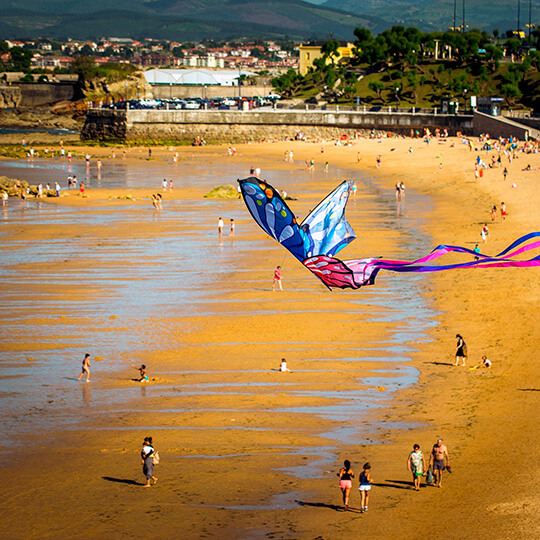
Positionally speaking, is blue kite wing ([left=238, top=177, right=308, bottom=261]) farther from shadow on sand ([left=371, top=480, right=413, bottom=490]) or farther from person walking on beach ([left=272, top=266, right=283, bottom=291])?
person walking on beach ([left=272, top=266, right=283, bottom=291])

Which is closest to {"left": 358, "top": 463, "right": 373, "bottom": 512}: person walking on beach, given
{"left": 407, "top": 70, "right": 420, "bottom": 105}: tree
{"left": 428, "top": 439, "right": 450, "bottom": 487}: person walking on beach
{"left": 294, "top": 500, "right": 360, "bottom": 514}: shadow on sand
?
{"left": 294, "top": 500, "right": 360, "bottom": 514}: shadow on sand

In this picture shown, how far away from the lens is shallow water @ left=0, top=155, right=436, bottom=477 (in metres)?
18.7

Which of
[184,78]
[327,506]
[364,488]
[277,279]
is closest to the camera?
[364,488]

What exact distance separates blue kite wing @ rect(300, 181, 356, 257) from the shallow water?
12.8 ft

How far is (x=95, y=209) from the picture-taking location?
153 feet

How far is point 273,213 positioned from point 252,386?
663 centimetres

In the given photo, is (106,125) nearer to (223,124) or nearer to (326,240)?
(223,124)

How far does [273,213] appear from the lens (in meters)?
14.1

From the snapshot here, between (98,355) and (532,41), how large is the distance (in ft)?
373

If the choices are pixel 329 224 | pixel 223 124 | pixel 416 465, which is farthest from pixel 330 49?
pixel 416 465

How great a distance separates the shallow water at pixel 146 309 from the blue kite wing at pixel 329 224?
12.8ft

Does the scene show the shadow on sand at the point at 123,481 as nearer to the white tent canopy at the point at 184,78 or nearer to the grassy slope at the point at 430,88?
the grassy slope at the point at 430,88

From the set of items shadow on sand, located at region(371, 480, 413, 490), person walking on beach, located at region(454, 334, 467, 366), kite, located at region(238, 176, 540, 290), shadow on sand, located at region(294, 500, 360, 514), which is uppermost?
kite, located at region(238, 176, 540, 290)

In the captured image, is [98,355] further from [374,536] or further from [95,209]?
[95,209]
